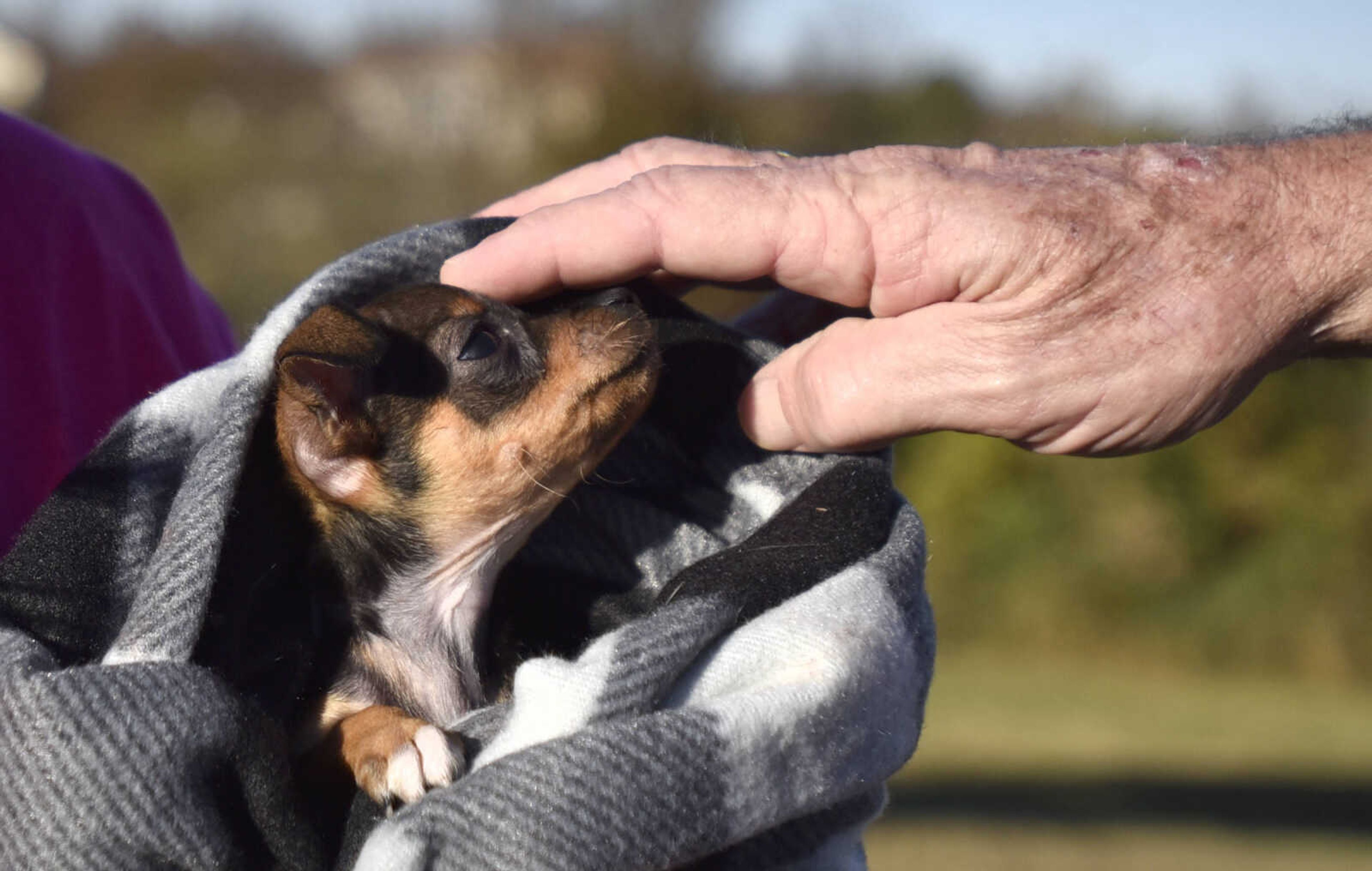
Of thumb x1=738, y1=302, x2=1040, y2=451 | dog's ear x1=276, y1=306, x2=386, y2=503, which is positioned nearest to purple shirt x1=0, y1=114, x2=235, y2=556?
dog's ear x1=276, y1=306, x2=386, y2=503

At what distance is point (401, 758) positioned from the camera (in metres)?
2.54

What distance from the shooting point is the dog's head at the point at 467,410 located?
3287 millimetres

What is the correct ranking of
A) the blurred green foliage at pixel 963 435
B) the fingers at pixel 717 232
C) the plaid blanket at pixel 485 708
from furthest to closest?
the blurred green foliage at pixel 963 435 < the fingers at pixel 717 232 < the plaid blanket at pixel 485 708

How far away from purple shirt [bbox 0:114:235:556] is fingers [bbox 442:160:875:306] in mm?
1094

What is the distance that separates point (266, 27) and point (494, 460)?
29392 mm

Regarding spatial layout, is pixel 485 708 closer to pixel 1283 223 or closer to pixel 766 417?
pixel 766 417

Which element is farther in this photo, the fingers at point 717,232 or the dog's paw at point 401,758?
the fingers at point 717,232

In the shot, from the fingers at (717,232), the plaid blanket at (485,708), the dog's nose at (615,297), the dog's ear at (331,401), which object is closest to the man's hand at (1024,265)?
the fingers at (717,232)

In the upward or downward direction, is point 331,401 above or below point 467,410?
above

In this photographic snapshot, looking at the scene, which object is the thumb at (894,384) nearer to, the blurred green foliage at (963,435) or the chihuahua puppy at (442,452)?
the chihuahua puppy at (442,452)

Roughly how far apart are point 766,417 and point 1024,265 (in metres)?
0.70

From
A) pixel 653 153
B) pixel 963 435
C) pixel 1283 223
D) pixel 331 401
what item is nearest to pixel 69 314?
pixel 331 401

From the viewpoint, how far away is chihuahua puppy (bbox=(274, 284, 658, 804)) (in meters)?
3.28

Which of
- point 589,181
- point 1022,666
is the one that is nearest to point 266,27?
point 1022,666
